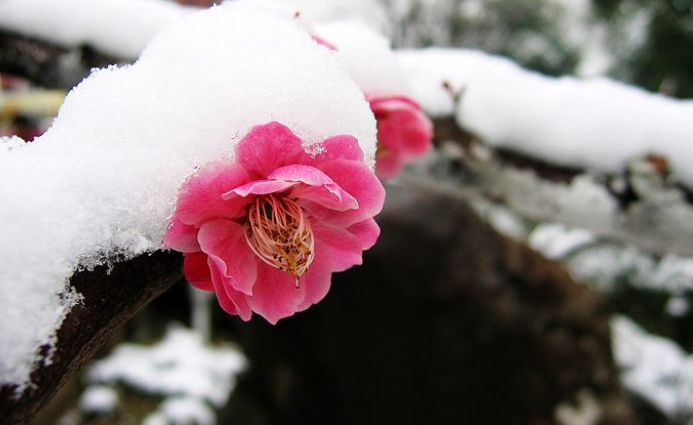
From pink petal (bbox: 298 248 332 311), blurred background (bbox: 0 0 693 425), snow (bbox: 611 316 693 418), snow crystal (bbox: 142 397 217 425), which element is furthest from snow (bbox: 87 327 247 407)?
pink petal (bbox: 298 248 332 311)

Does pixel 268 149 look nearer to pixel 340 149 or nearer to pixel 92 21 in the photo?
pixel 340 149

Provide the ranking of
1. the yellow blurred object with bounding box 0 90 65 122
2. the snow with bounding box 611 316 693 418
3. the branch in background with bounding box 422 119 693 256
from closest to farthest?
the branch in background with bounding box 422 119 693 256 < the snow with bounding box 611 316 693 418 < the yellow blurred object with bounding box 0 90 65 122

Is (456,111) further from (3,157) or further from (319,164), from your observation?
(3,157)

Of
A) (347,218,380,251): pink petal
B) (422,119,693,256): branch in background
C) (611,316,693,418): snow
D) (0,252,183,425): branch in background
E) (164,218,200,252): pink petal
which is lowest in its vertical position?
(611,316,693,418): snow

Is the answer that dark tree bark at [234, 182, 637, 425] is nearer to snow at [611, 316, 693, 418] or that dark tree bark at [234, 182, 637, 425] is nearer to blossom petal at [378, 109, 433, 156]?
snow at [611, 316, 693, 418]

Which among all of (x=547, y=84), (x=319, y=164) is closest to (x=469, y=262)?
(x=547, y=84)
